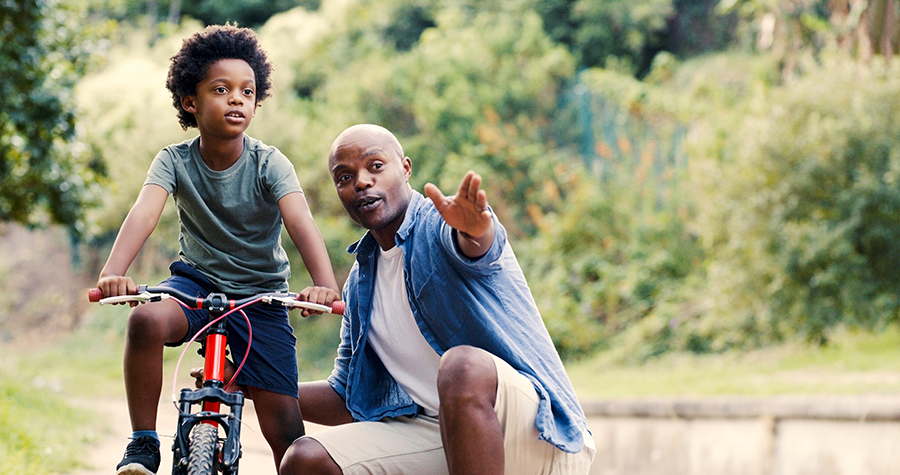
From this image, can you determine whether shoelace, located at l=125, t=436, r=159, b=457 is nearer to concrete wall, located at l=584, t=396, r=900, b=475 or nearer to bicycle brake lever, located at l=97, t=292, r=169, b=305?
bicycle brake lever, located at l=97, t=292, r=169, b=305

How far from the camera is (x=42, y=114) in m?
7.17

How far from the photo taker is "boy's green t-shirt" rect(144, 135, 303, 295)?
2980mm

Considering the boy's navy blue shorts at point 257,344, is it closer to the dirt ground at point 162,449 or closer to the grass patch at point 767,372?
the dirt ground at point 162,449

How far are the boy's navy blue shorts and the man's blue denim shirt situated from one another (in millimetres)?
367

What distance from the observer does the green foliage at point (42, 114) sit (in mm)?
6844

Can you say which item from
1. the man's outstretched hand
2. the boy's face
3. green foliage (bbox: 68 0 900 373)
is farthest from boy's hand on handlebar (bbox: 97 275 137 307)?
green foliage (bbox: 68 0 900 373)

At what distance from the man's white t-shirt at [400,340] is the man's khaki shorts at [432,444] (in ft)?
Answer: 0.34

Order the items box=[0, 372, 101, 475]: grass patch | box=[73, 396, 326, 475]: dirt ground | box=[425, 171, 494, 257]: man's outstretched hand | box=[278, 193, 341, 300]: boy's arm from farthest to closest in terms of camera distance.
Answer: box=[73, 396, 326, 475]: dirt ground
box=[0, 372, 101, 475]: grass patch
box=[278, 193, 341, 300]: boy's arm
box=[425, 171, 494, 257]: man's outstretched hand

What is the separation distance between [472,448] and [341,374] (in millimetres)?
911

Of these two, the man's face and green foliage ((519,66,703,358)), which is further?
green foliage ((519,66,703,358))

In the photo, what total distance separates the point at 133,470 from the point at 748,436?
14.8 ft

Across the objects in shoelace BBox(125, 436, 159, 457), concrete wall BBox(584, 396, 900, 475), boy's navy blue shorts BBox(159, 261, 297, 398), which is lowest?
concrete wall BBox(584, 396, 900, 475)

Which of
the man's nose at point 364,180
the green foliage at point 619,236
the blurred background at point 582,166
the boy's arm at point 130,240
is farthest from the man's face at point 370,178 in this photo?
the green foliage at point 619,236

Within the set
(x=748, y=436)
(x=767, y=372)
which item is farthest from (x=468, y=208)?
(x=767, y=372)
